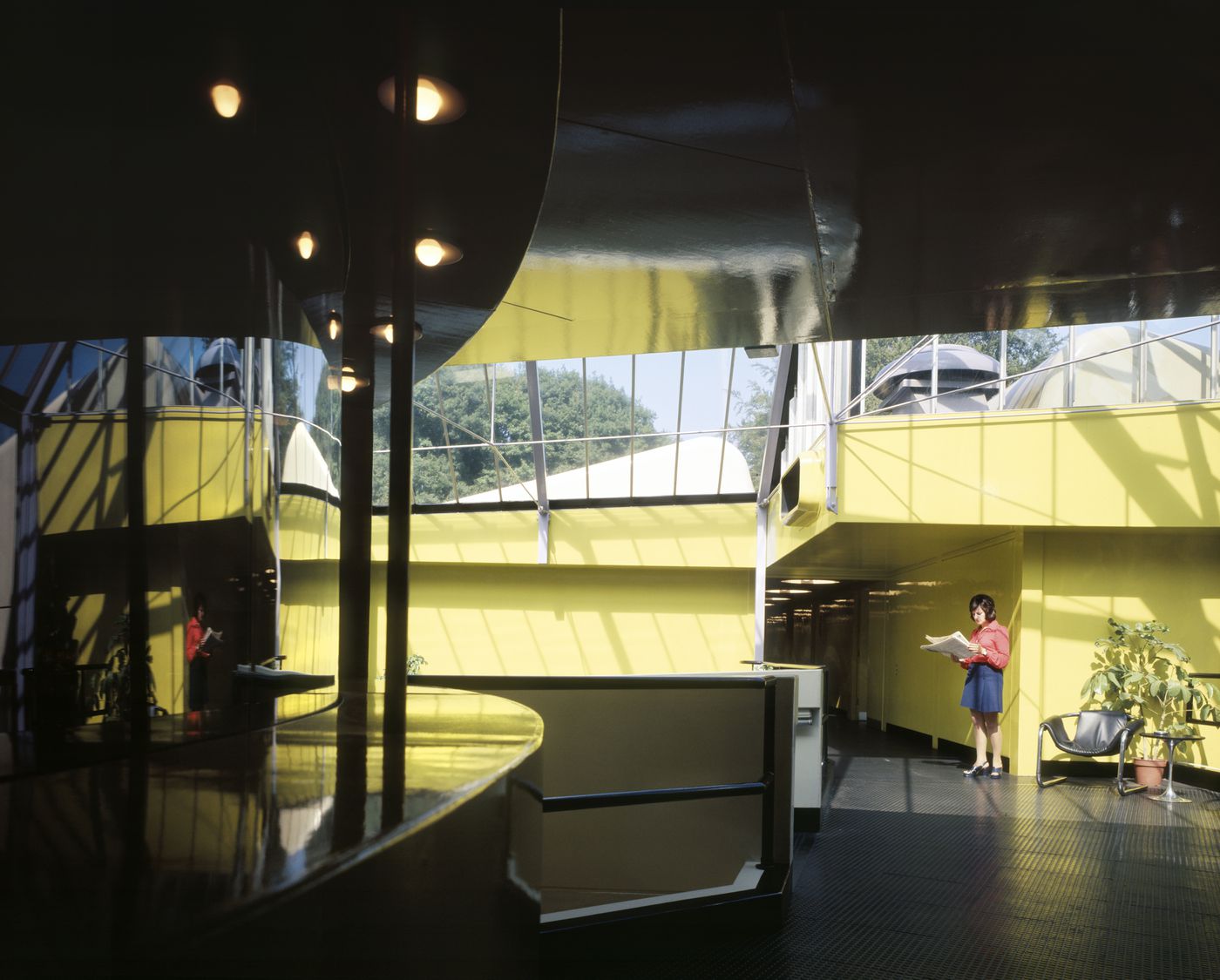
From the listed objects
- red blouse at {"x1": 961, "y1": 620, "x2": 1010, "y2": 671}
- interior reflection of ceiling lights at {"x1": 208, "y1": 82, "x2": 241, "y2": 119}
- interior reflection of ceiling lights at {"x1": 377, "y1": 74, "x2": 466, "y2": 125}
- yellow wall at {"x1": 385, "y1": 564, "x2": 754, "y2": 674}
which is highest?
interior reflection of ceiling lights at {"x1": 377, "y1": 74, "x2": 466, "y2": 125}

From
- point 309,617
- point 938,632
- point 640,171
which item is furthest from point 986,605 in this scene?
point 309,617

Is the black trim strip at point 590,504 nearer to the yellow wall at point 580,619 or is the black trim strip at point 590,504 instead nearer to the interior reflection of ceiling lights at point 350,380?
the yellow wall at point 580,619

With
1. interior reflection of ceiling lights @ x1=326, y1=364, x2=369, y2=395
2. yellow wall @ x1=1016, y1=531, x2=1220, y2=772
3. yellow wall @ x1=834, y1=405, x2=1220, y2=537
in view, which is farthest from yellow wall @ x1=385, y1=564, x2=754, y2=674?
interior reflection of ceiling lights @ x1=326, y1=364, x2=369, y2=395

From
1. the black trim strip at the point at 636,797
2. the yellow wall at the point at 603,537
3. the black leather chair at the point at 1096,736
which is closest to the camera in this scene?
the black trim strip at the point at 636,797

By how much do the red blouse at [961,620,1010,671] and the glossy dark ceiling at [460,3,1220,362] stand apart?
548 centimetres

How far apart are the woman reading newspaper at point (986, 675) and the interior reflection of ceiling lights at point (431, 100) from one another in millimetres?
8997

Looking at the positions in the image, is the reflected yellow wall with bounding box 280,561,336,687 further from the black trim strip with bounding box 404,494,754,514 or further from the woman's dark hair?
the black trim strip with bounding box 404,494,754,514

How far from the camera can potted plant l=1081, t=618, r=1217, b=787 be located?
10141 millimetres

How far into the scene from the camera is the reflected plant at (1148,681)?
10.3 m

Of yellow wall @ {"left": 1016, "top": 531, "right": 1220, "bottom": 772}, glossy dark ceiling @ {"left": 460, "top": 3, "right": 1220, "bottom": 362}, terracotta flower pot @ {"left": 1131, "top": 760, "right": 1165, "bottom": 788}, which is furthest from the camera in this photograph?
yellow wall @ {"left": 1016, "top": 531, "right": 1220, "bottom": 772}

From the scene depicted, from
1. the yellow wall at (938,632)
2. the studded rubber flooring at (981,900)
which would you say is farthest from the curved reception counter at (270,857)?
the yellow wall at (938,632)

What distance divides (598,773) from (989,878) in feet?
7.74

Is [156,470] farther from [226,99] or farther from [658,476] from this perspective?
[658,476]

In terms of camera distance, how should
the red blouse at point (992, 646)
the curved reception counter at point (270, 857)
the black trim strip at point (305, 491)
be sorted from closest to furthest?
the curved reception counter at point (270, 857) → the black trim strip at point (305, 491) → the red blouse at point (992, 646)
